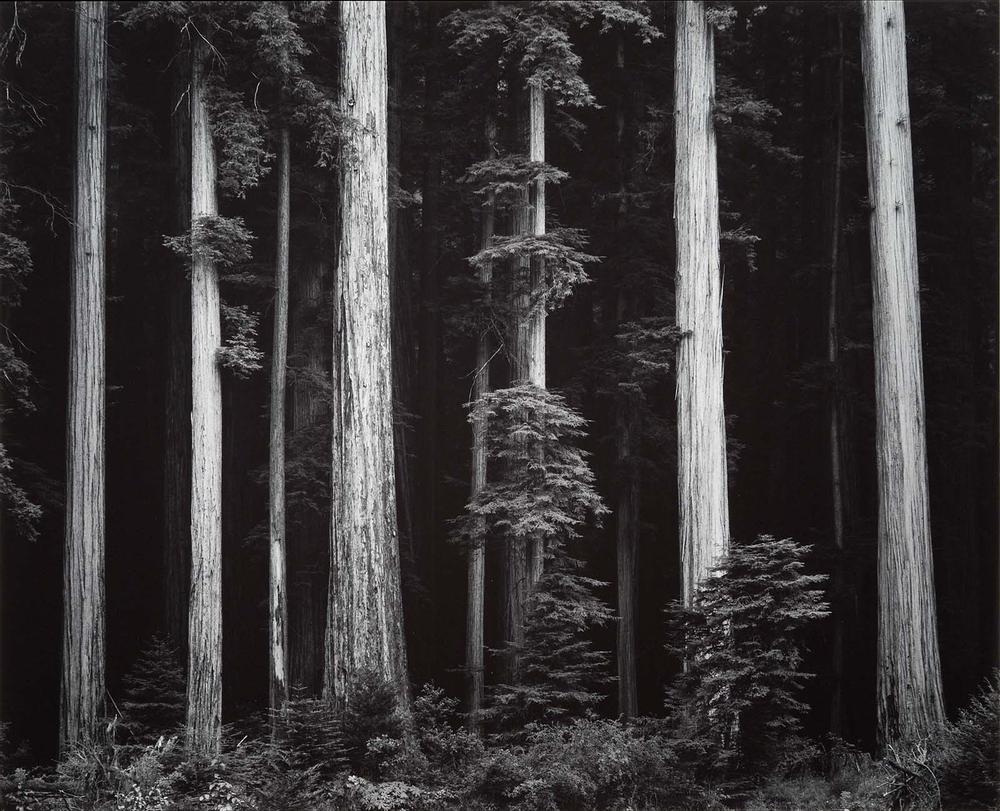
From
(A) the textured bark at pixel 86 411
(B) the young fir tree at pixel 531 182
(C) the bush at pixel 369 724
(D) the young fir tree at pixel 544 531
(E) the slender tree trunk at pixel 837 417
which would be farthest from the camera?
(E) the slender tree trunk at pixel 837 417

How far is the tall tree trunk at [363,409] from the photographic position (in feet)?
35.6

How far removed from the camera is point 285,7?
12.1m

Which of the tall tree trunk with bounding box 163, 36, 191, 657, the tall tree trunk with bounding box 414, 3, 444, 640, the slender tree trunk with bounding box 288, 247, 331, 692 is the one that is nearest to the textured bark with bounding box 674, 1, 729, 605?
the slender tree trunk with bounding box 288, 247, 331, 692

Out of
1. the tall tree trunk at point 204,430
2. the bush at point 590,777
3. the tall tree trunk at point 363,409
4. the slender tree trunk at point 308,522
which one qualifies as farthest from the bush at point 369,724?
the slender tree trunk at point 308,522

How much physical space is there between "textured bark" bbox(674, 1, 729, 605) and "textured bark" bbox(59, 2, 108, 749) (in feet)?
26.6

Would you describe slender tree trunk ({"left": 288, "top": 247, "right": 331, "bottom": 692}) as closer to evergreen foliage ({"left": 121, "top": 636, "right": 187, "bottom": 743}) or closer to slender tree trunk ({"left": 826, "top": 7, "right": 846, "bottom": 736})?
evergreen foliage ({"left": 121, "top": 636, "right": 187, "bottom": 743})

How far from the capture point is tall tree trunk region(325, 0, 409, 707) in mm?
10852

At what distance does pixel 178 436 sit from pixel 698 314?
1062 cm

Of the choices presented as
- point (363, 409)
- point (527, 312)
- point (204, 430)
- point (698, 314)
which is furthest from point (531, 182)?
point (204, 430)

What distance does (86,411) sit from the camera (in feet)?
42.5

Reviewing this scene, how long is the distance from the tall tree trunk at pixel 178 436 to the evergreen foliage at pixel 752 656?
11.6 metres

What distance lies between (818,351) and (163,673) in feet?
46.8

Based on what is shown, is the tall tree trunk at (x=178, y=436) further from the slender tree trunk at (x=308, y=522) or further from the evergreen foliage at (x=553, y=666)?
the evergreen foliage at (x=553, y=666)

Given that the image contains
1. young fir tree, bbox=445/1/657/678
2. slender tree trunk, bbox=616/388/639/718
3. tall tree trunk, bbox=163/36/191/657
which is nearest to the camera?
young fir tree, bbox=445/1/657/678
